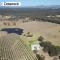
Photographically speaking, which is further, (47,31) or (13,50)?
(47,31)

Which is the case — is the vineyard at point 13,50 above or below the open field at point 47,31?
above

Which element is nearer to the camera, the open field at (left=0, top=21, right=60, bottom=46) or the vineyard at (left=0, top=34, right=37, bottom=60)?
the vineyard at (left=0, top=34, right=37, bottom=60)

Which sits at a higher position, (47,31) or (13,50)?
(13,50)

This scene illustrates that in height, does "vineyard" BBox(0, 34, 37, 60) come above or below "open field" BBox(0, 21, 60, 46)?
above

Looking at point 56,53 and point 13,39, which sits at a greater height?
point 13,39

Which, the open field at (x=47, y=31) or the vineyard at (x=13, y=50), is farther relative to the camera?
the open field at (x=47, y=31)

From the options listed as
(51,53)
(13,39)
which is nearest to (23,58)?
(13,39)

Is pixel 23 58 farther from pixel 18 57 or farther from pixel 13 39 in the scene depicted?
pixel 13 39

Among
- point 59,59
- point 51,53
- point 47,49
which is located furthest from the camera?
point 47,49
